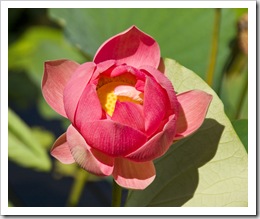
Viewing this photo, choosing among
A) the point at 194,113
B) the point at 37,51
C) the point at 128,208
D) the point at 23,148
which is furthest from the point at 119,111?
the point at 37,51

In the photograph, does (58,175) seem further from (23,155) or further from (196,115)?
(196,115)

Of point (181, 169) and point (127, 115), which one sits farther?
point (181, 169)

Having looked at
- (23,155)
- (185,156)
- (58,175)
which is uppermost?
(185,156)

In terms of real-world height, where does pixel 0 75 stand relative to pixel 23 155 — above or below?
above

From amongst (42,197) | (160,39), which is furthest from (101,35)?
(42,197)

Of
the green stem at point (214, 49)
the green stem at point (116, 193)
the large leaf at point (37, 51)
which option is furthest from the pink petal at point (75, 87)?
the large leaf at point (37, 51)

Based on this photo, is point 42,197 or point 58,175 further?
point 58,175

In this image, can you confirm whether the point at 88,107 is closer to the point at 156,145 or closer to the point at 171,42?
the point at 156,145

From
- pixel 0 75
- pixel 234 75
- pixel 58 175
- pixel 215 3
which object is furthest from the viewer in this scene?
pixel 58 175
